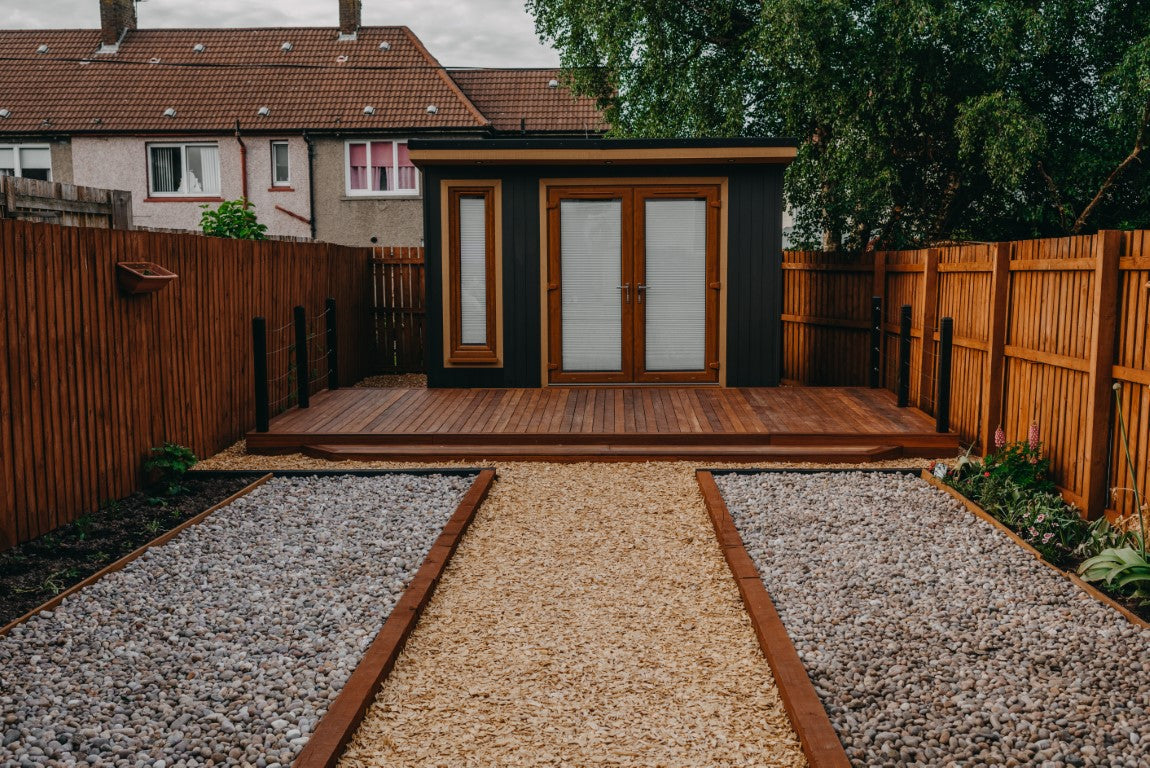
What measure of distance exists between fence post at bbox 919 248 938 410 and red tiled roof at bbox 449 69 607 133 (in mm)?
15004

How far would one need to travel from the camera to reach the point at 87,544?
5453 mm

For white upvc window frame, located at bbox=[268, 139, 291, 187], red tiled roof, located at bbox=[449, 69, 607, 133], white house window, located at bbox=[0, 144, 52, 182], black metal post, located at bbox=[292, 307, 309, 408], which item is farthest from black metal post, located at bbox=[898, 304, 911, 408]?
white house window, located at bbox=[0, 144, 52, 182]

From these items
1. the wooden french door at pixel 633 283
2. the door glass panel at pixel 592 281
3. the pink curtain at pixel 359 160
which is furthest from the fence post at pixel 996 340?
the pink curtain at pixel 359 160

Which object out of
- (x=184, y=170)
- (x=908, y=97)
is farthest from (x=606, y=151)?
(x=184, y=170)

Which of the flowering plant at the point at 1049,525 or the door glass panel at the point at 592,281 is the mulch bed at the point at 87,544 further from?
the flowering plant at the point at 1049,525

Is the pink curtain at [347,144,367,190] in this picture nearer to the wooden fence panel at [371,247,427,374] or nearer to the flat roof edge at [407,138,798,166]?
the wooden fence panel at [371,247,427,374]

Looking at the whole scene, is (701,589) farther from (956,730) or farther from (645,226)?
(645,226)

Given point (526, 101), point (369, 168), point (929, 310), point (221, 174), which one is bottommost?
point (929, 310)

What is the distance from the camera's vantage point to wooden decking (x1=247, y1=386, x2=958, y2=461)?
8.02m

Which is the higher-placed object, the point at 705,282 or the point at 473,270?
the point at 473,270

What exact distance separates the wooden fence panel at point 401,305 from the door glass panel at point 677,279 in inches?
187

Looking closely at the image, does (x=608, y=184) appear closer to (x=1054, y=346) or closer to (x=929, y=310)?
(x=929, y=310)

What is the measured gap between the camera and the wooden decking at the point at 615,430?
8.02 meters

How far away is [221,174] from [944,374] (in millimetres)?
19029
